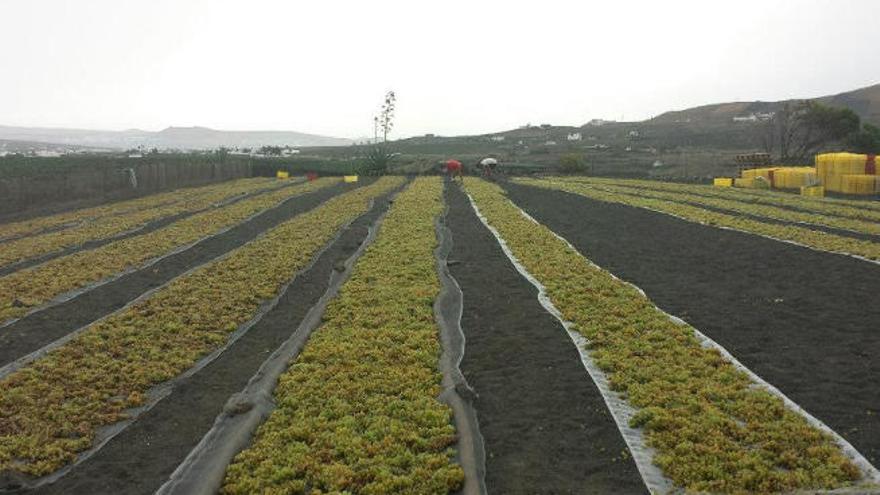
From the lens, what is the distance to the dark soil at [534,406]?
6910 mm

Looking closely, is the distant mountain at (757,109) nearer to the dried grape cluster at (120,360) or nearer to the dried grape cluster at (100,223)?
the dried grape cluster at (100,223)

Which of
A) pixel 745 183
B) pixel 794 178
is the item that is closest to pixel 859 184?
pixel 794 178

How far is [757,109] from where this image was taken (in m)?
168

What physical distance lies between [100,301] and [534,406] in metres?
11.0

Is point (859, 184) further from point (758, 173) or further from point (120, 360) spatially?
point (120, 360)

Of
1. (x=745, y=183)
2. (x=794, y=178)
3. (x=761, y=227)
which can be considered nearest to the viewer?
(x=761, y=227)

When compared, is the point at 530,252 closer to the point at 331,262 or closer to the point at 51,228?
the point at 331,262

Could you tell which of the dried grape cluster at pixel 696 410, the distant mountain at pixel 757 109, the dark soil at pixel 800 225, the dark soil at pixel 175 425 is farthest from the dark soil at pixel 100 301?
the distant mountain at pixel 757 109

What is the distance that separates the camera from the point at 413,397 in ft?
30.0

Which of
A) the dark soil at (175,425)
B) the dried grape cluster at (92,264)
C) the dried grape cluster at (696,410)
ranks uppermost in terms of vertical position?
the dried grape cluster at (92,264)

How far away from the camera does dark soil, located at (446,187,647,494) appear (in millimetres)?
6910

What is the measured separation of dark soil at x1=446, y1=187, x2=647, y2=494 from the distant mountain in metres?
121

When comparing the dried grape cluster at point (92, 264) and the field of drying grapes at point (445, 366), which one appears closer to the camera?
the field of drying grapes at point (445, 366)

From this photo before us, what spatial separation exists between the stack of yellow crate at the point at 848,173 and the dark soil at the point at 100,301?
1376 inches
